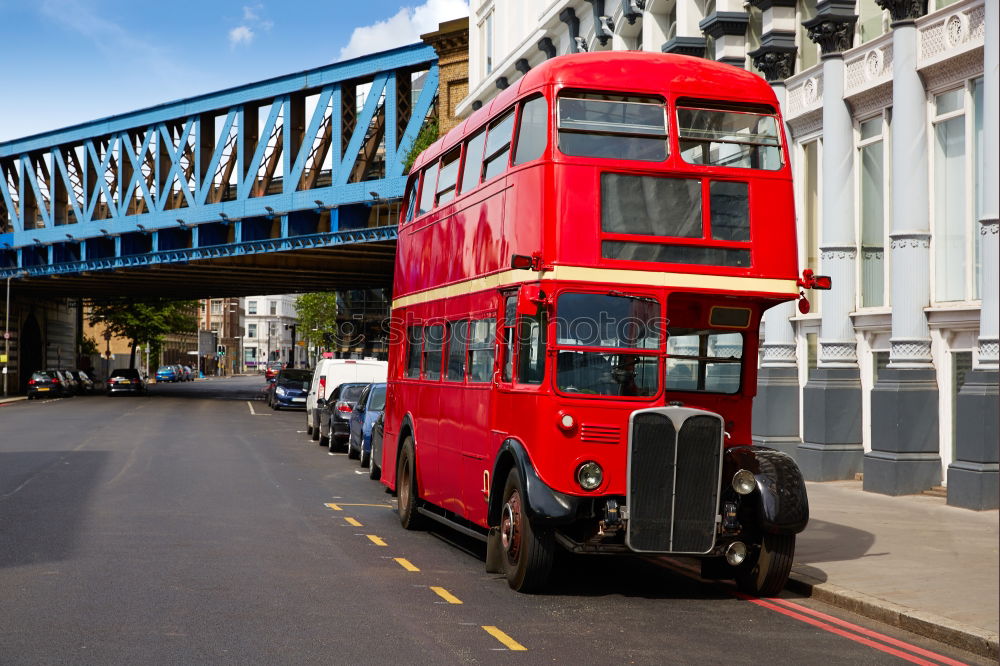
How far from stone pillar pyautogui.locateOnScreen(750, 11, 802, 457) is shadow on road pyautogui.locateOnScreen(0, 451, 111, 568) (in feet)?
35.7

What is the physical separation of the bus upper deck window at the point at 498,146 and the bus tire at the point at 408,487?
12.3ft

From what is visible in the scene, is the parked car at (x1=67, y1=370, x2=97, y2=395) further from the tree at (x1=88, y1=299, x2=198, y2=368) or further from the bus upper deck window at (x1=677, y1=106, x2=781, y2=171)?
the bus upper deck window at (x1=677, y1=106, x2=781, y2=171)

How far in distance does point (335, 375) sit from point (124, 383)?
3946cm

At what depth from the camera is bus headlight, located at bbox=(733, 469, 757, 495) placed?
9.76 meters

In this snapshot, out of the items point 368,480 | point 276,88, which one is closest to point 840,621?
point 368,480

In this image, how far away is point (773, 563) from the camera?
33.0 feet

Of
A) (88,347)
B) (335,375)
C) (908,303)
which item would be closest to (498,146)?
(908,303)

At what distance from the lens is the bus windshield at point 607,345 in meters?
9.90

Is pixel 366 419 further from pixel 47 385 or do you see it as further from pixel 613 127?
pixel 47 385

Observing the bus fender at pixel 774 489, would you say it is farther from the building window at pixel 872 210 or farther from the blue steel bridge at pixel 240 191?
the blue steel bridge at pixel 240 191

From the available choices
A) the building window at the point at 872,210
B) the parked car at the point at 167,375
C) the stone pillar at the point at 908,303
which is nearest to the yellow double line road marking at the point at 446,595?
the stone pillar at the point at 908,303

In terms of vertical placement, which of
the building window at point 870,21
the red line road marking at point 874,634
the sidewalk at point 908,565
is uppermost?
the building window at point 870,21

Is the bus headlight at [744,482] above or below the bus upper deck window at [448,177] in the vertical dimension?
below

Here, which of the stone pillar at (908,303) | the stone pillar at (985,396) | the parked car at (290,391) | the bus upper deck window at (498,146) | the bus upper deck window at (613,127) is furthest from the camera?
the parked car at (290,391)
